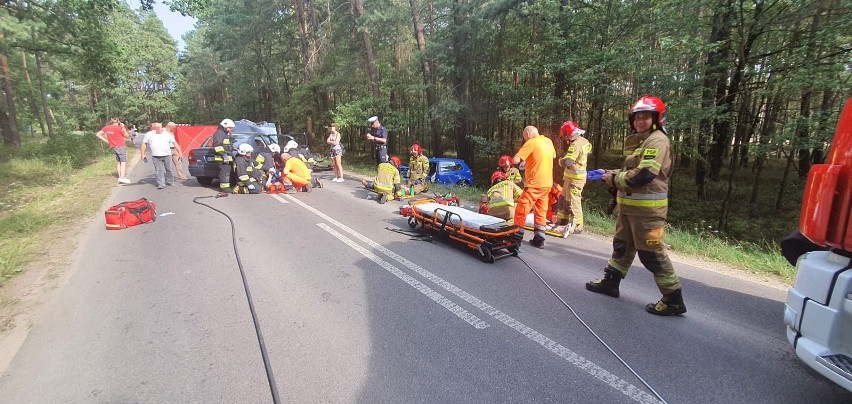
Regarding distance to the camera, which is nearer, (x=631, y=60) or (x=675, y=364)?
(x=675, y=364)

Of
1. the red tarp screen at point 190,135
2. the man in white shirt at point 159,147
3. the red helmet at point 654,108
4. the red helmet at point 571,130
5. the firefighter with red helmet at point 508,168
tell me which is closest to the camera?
the red helmet at point 654,108

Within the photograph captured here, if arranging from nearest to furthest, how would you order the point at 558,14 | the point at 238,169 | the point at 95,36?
1. the point at 238,169
2. the point at 558,14
3. the point at 95,36

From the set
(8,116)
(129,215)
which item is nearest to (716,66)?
(129,215)

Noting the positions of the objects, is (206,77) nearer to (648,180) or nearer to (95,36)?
(95,36)

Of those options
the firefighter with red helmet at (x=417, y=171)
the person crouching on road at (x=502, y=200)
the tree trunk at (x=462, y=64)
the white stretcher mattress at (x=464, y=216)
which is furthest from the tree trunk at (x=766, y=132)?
the tree trunk at (x=462, y=64)

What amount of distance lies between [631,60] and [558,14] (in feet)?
9.57

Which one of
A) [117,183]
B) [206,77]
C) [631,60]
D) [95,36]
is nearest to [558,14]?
[631,60]

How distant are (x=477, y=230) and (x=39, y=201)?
10.7 metres

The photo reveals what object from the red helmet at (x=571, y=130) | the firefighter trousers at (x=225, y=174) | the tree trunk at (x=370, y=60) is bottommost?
the firefighter trousers at (x=225, y=174)

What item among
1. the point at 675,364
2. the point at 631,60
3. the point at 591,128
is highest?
the point at 631,60

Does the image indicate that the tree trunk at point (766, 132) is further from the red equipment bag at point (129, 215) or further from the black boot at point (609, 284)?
the red equipment bag at point (129, 215)

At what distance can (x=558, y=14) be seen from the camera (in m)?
12.2

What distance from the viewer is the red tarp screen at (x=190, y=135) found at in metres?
19.4

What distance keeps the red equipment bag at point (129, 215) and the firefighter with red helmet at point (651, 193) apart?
25.0ft
